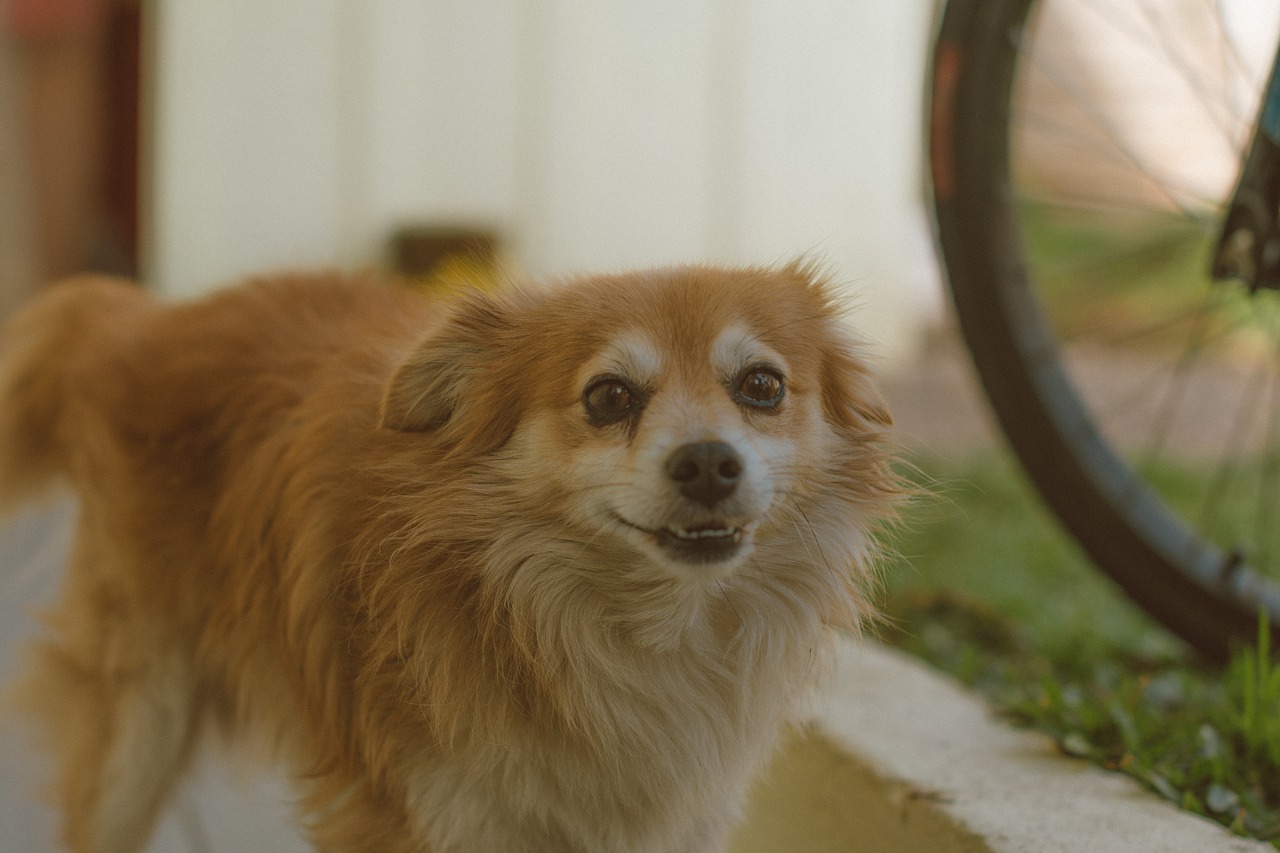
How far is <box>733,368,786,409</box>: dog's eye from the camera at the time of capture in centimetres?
166

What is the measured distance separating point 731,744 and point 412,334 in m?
0.85

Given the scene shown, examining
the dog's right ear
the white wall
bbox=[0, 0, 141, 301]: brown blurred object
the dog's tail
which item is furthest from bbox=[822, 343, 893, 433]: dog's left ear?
bbox=[0, 0, 141, 301]: brown blurred object

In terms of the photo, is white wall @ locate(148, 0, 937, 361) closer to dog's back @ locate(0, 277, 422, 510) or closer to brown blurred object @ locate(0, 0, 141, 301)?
brown blurred object @ locate(0, 0, 141, 301)

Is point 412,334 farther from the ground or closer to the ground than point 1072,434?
farther from the ground

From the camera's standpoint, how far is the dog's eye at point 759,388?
1659 mm

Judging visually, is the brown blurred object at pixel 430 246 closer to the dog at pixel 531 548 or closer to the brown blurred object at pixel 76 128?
the brown blurred object at pixel 76 128

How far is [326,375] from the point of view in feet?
6.41

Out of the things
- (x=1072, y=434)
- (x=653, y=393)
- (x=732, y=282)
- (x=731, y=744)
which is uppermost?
(x=732, y=282)

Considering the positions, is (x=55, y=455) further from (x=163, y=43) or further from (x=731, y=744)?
(x=163, y=43)

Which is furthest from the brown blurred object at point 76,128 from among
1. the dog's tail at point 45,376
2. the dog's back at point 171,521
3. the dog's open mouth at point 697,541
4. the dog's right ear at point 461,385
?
the dog's open mouth at point 697,541

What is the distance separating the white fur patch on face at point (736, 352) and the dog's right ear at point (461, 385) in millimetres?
308

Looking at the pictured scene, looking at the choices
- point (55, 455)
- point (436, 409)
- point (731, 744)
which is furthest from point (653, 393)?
point (55, 455)

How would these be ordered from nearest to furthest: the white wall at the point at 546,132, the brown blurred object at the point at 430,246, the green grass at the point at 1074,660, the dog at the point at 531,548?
1. the dog at the point at 531,548
2. the green grass at the point at 1074,660
3. the white wall at the point at 546,132
4. the brown blurred object at the point at 430,246

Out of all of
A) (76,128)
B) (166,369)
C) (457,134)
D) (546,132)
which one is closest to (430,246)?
(457,134)
